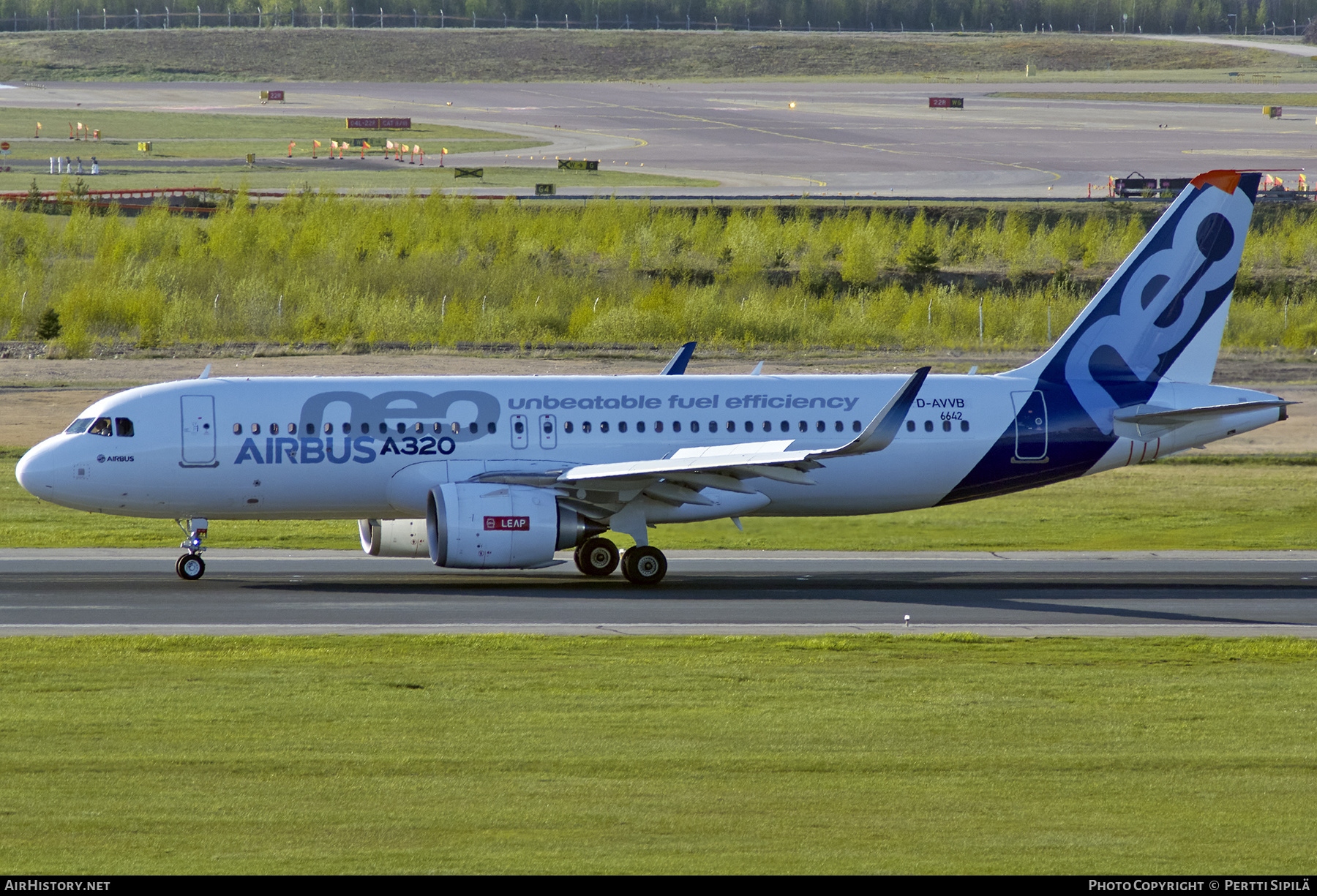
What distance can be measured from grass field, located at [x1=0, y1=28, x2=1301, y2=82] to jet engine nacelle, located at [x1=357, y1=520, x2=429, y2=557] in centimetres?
15672

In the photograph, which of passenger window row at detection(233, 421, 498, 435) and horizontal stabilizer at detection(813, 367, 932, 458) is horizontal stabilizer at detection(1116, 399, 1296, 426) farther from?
passenger window row at detection(233, 421, 498, 435)

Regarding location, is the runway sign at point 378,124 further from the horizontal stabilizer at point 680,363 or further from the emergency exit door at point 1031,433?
the emergency exit door at point 1031,433

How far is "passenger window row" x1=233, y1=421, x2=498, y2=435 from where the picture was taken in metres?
29.7

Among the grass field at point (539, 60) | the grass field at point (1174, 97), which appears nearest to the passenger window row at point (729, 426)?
the grass field at point (1174, 97)

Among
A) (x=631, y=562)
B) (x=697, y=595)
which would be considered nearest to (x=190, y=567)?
(x=631, y=562)

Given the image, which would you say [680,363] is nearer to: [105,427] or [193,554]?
[193,554]

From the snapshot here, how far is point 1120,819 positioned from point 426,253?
66069 millimetres

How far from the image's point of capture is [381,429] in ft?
97.9

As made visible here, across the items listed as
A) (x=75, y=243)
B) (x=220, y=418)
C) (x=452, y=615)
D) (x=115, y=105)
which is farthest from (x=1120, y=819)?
(x=115, y=105)

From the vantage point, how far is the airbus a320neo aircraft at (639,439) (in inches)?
1151

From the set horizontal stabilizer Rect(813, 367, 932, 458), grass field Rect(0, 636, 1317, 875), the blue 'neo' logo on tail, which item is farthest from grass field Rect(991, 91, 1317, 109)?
grass field Rect(0, 636, 1317, 875)

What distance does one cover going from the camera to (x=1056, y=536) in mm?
36906

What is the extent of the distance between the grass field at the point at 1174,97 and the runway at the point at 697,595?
5036 inches

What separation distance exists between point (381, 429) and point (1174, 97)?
140166 mm
